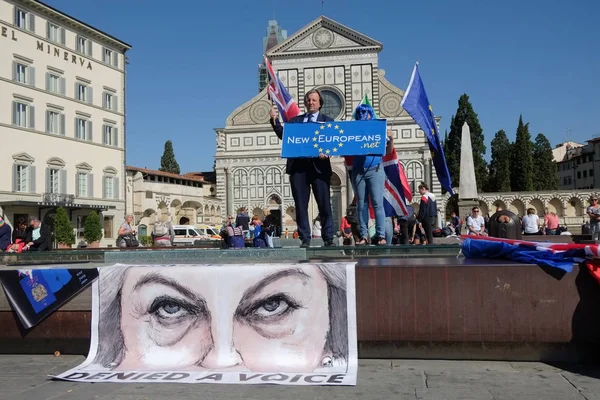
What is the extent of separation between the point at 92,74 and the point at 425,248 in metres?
35.8

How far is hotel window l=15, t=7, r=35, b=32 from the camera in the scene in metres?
32.3

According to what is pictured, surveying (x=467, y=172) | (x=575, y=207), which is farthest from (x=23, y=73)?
(x=575, y=207)

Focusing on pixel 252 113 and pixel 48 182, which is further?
pixel 252 113

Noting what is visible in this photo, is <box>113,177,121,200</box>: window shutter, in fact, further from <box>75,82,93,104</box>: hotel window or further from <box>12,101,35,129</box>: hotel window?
<box>12,101,35,129</box>: hotel window

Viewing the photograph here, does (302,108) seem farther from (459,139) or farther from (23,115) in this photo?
(23,115)

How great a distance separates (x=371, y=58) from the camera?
54000 mm

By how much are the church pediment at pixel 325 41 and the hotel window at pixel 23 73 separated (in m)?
25.8

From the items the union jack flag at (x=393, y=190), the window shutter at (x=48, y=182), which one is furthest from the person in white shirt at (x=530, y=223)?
the window shutter at (x=48, y=182)

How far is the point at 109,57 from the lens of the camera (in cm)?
3941

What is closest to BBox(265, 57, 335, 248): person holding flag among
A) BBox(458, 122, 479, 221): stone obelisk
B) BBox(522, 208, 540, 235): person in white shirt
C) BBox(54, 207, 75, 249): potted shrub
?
BBox(522, 208, 540, 235): person in white shirt

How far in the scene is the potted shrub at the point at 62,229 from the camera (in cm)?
3094

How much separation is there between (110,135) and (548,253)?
38.1 m

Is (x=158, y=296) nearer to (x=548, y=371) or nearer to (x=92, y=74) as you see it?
(x=548, y=371)

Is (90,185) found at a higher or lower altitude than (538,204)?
higher
